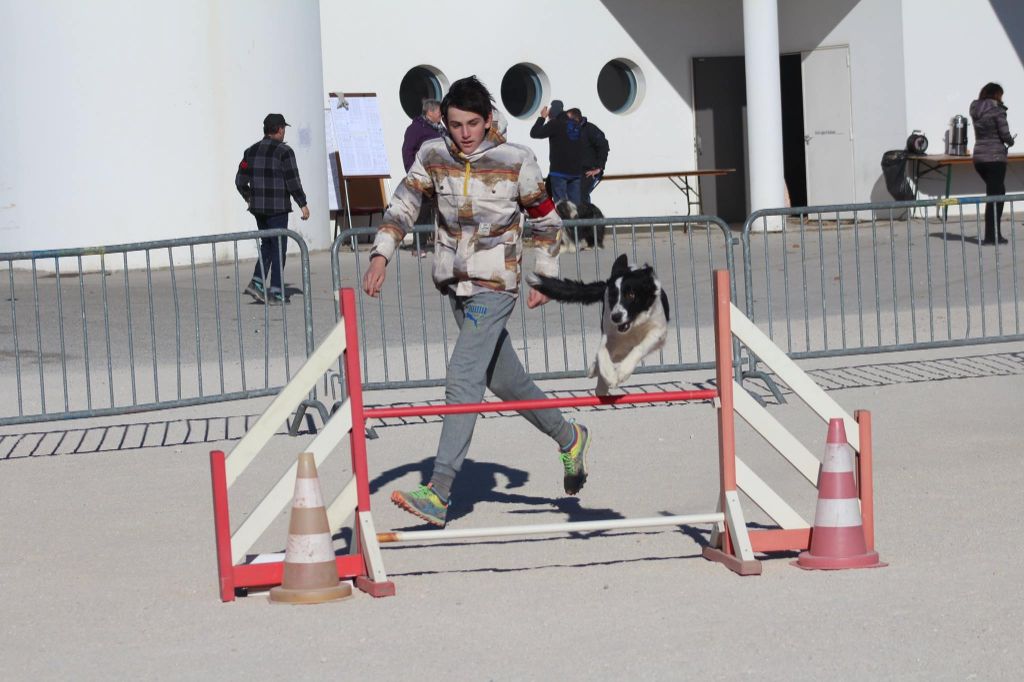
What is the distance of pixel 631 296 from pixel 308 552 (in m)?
1.53

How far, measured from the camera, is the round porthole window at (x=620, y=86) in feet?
74.1

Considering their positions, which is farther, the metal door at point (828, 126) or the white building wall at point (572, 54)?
the metal door at point (828, 126)

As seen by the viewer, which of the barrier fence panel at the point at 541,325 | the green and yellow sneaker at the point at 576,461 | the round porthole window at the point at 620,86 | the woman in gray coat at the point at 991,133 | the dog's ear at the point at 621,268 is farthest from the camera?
the round porthole window at the point at 620,86

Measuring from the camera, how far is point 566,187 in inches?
734

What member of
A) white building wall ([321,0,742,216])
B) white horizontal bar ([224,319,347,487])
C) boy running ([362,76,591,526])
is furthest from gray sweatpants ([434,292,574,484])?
white building wall ([321,0,742,216])

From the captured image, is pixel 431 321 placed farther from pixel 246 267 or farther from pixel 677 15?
pixel 677 15

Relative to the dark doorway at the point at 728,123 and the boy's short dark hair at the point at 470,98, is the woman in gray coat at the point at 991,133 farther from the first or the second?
the boy's short dark hair at the point at 470,98

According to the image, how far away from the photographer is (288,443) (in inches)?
335

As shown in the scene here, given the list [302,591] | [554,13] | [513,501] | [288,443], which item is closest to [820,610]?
[302,591]

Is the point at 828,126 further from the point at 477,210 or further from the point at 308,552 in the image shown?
the point at 308,552

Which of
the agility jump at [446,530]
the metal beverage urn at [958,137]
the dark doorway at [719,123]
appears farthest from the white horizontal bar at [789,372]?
the dark doorway at [719,123]

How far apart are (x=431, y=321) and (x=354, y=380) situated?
7.41m

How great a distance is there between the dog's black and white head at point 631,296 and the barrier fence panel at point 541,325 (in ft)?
6.24

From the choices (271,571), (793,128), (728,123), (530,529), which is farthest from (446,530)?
(793,128)
